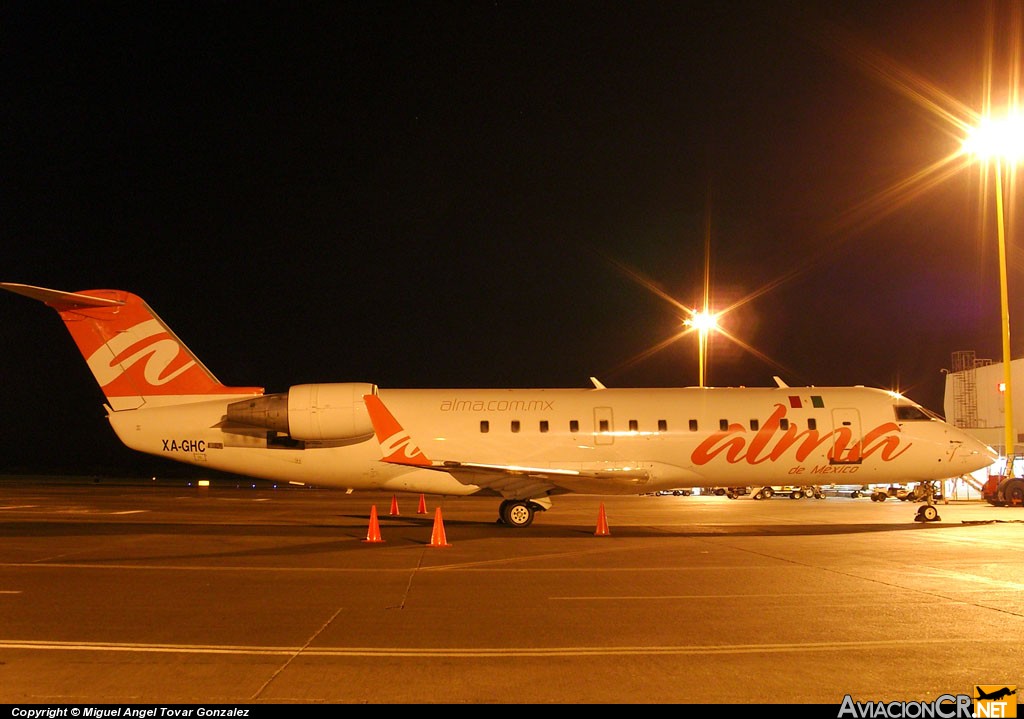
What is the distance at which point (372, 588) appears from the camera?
1019cm

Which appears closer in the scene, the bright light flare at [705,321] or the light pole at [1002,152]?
the light pole at [1002,152]

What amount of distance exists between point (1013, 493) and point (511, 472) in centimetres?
1916

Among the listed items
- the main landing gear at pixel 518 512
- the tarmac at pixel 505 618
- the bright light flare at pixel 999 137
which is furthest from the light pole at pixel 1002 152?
the main landing gear at pixel 518 512

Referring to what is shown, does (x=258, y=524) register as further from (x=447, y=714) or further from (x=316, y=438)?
(x=447, y=714)

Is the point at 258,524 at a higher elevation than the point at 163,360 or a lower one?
lower

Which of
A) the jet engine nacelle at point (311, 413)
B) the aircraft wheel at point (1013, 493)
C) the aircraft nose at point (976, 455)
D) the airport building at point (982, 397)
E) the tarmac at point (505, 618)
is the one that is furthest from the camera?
the airport building at point (982, 397)

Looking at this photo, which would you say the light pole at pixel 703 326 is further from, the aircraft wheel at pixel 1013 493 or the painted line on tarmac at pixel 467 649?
the painted line on tarmac at pixel 467 649

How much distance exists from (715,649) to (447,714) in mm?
2826

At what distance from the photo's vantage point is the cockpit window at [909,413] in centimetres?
1967

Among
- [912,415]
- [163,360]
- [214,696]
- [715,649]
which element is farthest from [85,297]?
[912,415]

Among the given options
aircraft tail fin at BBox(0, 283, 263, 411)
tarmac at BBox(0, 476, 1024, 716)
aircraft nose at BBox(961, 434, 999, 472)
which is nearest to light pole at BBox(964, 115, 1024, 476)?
aircraft nose at BBox(961, 434, 999, 472)

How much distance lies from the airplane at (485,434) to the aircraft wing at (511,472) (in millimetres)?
52

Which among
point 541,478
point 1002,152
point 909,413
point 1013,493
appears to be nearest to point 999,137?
point 1002,152

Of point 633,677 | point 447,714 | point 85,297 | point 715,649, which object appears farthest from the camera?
point 85,297
